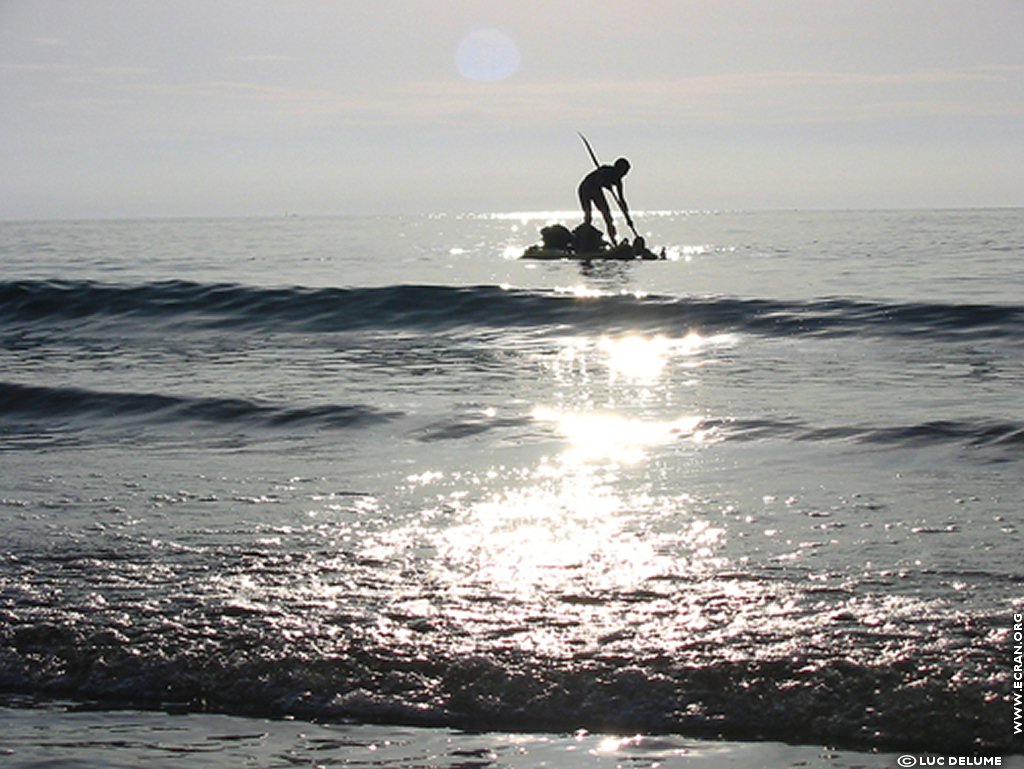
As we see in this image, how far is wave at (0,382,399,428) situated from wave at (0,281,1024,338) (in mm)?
6082

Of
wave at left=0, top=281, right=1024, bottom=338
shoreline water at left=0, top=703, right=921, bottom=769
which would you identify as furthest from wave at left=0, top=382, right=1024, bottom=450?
wave at left=0, top=281, right=1024, bottom=338

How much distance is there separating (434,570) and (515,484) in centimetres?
200

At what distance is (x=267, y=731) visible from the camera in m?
3.68

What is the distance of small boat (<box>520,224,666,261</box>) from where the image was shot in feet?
98.5

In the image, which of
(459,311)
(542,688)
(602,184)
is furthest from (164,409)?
(602,184)

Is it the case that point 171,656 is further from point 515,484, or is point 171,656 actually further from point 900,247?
point 900,247

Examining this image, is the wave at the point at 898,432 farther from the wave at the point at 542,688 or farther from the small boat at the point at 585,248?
the small boat at the point at 585,248

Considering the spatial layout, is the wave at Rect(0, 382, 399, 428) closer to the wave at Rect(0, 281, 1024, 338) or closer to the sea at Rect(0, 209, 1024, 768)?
the sea at Rect(0, 209, 1024, 768)

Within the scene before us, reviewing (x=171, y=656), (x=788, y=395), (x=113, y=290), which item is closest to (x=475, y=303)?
(x=113, y=290)

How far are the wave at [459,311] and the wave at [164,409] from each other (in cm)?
608

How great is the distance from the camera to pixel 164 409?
10.5 meters

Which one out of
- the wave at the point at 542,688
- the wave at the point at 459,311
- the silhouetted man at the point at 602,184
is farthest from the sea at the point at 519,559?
the silhouetted man at the point at 602,184

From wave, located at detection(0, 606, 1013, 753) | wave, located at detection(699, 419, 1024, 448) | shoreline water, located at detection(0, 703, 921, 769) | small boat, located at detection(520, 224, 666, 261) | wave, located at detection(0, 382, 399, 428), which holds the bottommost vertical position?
shoreline water, located at detection(0, 703, 921, 769)

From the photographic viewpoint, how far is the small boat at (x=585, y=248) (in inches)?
1182
